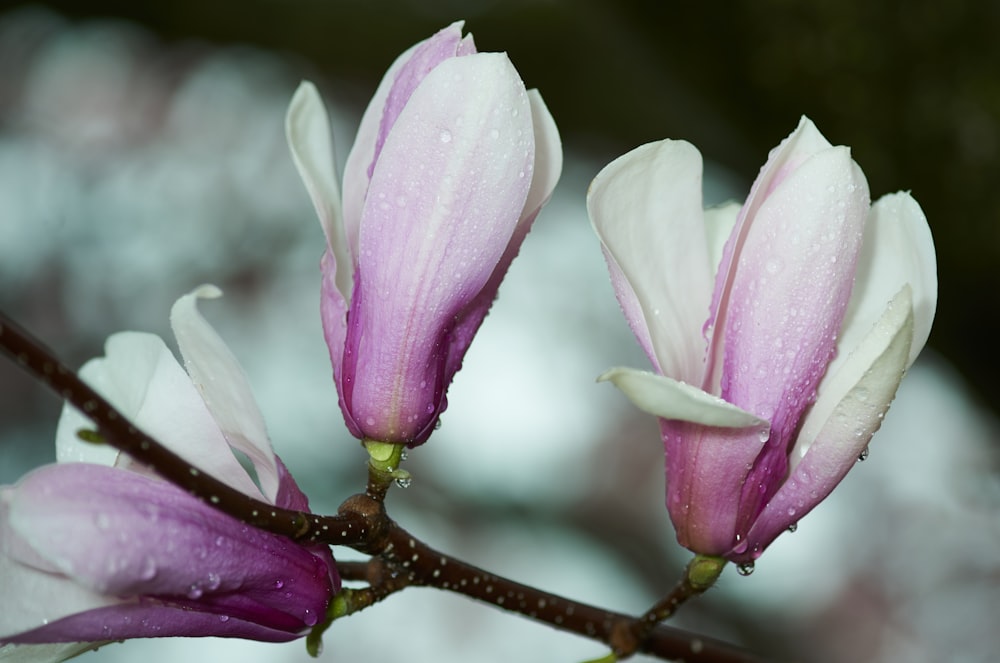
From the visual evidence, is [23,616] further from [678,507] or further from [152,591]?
[678,507]

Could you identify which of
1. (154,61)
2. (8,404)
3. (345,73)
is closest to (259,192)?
(154,61)

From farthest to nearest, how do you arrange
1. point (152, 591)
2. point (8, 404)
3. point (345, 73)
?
point (8, 404)
point (345, 73)
point (152, 591)

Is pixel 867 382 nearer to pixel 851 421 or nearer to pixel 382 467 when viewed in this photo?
pixel 851 421

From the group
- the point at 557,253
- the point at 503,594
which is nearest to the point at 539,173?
the point at 503,594

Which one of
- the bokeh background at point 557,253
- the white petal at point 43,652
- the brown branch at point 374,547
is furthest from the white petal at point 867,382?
the bokeh background at point 557,253

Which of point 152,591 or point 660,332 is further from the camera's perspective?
point 660,332

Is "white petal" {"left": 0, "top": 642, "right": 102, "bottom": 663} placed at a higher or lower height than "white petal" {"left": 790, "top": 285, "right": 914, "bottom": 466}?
lower

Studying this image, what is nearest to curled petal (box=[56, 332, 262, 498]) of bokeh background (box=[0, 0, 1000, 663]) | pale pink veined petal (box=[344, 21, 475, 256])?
pale pink veined petal (box=[344, 21, 475, 256])

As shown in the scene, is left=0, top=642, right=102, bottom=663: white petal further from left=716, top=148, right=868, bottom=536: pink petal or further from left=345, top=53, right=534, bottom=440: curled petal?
left=716, top=148, right=868, bottom=536: pink petal
